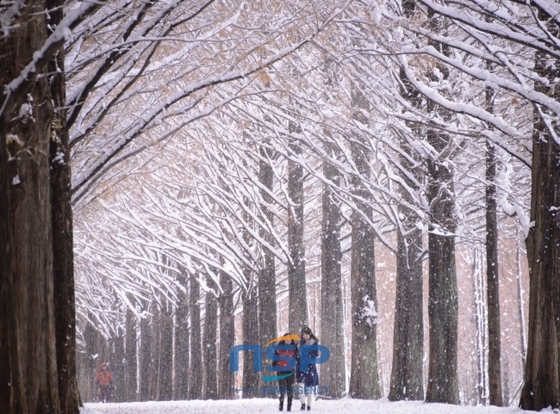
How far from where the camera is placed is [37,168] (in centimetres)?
636

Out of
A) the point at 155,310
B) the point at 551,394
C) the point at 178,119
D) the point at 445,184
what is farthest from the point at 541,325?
the point at 155,310

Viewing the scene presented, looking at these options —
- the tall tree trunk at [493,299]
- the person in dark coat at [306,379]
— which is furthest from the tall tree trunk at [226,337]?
the tall tree trunk at [493,299]

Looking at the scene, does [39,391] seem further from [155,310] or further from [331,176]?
[155,310]

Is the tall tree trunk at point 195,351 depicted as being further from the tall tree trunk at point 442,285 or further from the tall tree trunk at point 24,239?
the tall tree trunk at point 24,239

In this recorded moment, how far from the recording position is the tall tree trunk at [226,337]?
2353 centimetres

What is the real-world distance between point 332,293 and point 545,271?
31.0ft

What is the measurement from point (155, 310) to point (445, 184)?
83.2 ft

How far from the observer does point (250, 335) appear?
22578mm

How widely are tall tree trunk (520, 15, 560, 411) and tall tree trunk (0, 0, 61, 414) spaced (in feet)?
23.7

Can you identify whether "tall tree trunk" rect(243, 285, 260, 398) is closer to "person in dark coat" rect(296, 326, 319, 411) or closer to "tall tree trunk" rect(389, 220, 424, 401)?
"tall tree trunk" rect(389, 220, 424, 401)

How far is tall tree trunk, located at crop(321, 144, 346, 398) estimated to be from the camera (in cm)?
1964

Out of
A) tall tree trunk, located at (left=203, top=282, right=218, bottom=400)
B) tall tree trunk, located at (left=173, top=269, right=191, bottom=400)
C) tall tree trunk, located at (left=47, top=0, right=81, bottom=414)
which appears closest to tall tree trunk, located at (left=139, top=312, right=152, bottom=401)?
tall tree trunk, located at (left=173, top=269, right=191, bottom=400)

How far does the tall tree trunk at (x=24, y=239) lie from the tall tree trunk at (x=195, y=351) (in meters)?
20.0

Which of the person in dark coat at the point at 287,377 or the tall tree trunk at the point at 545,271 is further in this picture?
the person in dark coat at the point at 287,377
